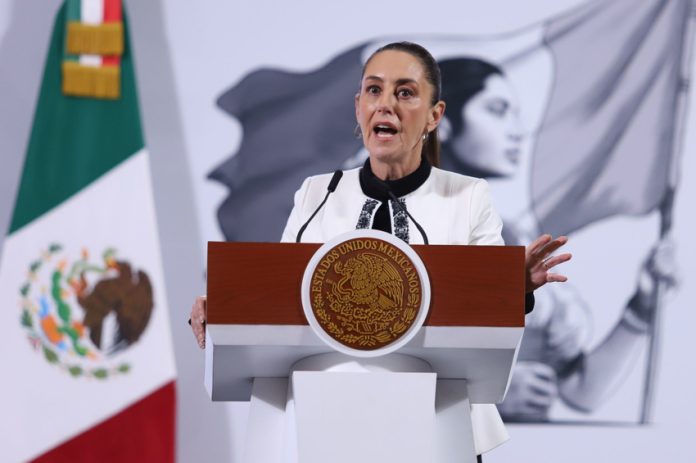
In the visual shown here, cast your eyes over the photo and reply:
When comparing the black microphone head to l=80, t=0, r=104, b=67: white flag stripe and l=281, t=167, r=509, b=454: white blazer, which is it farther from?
l=80, t=0, r=104, b=67: white flag stripe

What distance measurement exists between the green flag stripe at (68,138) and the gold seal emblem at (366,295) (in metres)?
Answer: 2.42

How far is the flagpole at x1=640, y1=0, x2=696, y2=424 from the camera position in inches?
163

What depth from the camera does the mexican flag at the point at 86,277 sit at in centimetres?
398

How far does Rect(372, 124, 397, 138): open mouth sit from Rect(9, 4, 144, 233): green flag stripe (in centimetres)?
192

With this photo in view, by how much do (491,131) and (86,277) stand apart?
5.77ft

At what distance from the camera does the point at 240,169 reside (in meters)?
4.21

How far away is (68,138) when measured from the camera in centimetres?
412

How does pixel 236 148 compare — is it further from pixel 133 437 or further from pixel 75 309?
pixel 133 437

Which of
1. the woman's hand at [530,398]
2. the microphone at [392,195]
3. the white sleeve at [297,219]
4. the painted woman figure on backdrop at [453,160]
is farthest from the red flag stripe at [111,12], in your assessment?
the woman's hand at [530,398]

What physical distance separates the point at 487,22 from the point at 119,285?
1870 millimetres

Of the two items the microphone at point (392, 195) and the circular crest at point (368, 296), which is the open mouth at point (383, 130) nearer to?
the microphone at point (392, 195)

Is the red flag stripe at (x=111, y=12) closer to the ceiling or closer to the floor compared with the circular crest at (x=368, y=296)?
closer to the ceiling

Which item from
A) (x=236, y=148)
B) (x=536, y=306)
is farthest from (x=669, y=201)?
(x=236, y=148)

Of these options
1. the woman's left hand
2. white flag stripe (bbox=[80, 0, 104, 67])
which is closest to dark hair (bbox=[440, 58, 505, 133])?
white flag stripe (bbox=[80, 0, 104, 67])
